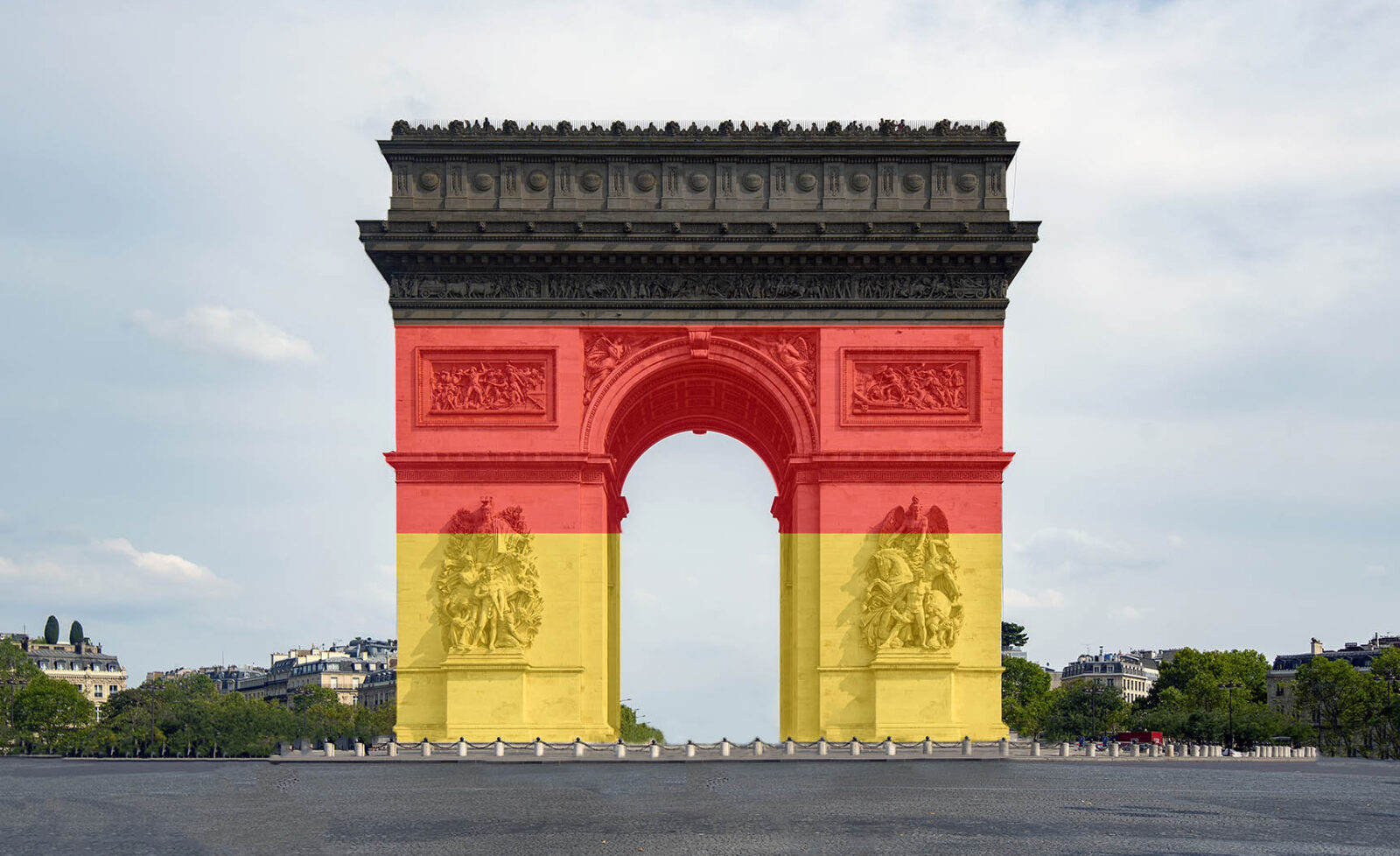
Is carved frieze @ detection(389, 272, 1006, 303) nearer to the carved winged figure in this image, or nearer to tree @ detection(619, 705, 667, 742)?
the carved winged figure

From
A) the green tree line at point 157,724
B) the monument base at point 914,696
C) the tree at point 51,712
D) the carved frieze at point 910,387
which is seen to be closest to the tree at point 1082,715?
the green tree line at point 157,724

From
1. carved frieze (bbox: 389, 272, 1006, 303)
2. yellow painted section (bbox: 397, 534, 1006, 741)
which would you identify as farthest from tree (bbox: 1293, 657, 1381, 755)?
carved frieze (bbox: 389, 272, 1006, 303)

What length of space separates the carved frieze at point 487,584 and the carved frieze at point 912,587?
8139 millimetres

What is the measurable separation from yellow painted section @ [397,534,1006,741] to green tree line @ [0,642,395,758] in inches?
2383

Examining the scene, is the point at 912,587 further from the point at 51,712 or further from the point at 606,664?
the point at 51,712

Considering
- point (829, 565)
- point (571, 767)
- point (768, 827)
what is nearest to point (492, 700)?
point (571, 767)

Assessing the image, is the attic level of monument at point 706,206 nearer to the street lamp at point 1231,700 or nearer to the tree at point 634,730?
the street lamp at point 1231,700

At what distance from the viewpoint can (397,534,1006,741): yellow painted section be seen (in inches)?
1517

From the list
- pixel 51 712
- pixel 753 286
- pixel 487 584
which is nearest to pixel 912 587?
pixel 753 286

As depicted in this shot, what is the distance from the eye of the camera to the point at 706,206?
4022 cm

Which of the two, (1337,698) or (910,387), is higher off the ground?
(910,387)

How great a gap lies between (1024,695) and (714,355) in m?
74.8

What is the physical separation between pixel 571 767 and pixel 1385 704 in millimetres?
76120

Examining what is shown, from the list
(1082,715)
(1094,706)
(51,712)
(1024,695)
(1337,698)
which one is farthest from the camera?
(1024,695)
